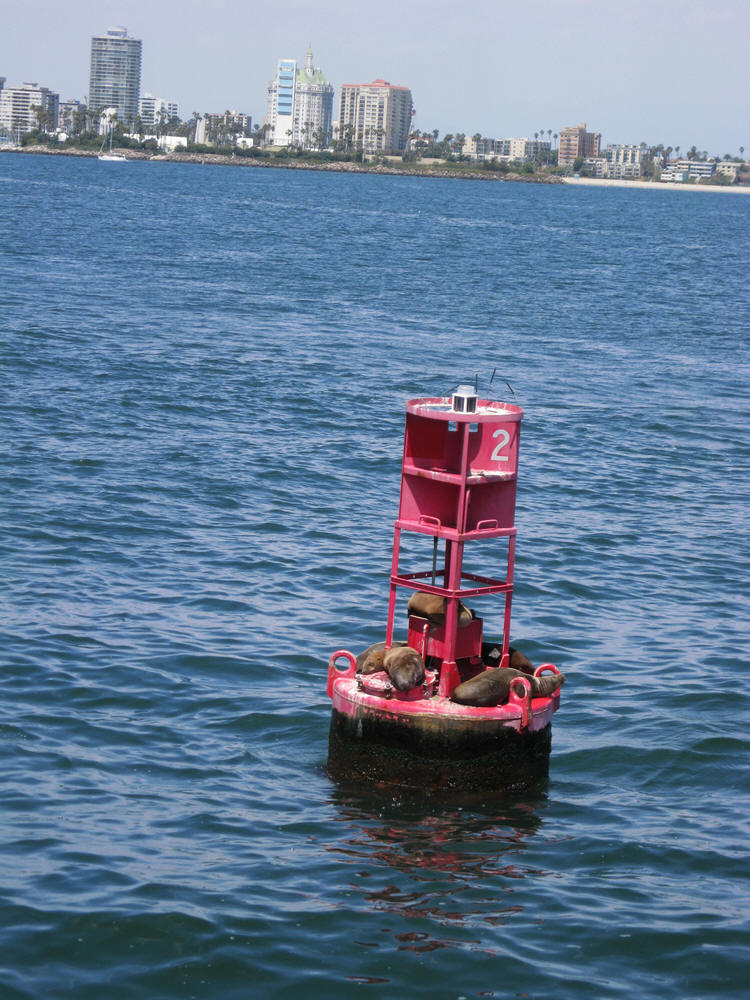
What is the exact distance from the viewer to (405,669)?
14062mm

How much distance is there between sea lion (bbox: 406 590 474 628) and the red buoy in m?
0.02

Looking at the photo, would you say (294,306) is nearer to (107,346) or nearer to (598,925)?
(107,346)

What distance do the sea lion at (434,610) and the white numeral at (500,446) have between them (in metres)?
1.68

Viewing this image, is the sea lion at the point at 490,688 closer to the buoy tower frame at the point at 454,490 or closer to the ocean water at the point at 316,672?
the buoy tower frame at the point at 454,490

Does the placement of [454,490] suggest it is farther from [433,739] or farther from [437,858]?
[437,858]

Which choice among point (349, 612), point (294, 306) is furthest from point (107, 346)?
point (349, 612)

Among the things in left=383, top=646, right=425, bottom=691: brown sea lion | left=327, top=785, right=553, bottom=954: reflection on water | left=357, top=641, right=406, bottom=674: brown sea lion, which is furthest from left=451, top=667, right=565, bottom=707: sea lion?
left=327, top=785, right=553, bottom=954: reflection on water

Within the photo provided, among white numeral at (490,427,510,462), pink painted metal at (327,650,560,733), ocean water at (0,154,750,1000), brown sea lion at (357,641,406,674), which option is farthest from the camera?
brown sea lion at (357,641,406,674)

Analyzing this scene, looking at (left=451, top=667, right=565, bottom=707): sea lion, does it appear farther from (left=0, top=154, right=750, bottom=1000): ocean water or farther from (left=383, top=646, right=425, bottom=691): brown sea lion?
(left=0, top=154, right=750, bottom=1000): ocean water

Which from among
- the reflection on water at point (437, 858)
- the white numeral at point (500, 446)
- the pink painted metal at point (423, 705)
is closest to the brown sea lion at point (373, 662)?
the pink painted metal at point (423, 705)

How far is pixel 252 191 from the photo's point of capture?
16262 centimetres

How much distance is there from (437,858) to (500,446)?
4192 millimetres

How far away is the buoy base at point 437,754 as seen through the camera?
1395 cm

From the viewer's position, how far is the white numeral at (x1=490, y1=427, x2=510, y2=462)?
14.3 m
